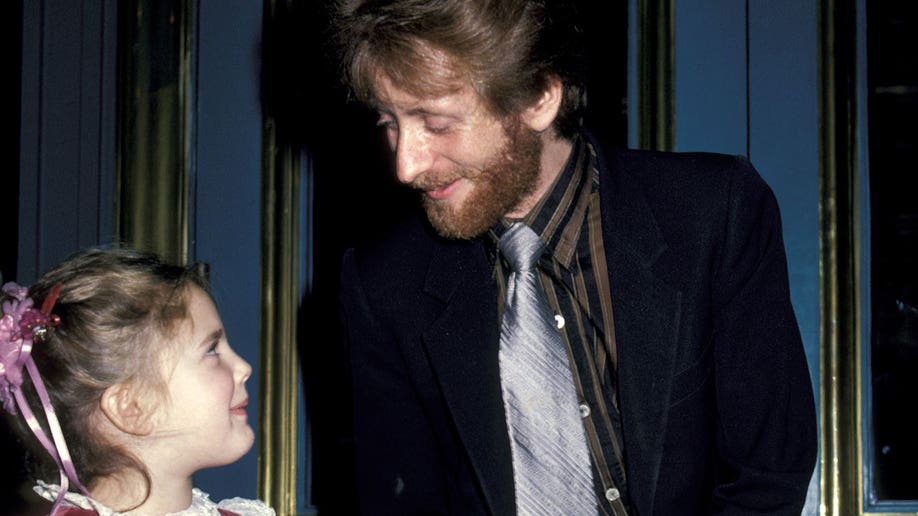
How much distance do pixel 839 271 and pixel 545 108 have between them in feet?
3.19

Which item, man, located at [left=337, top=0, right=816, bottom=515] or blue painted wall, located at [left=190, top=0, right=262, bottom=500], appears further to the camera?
blue painted wall, located at [left=190, top=0, right=262, bottom=500]

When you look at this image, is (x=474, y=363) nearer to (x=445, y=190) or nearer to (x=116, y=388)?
(x=445, y=190)

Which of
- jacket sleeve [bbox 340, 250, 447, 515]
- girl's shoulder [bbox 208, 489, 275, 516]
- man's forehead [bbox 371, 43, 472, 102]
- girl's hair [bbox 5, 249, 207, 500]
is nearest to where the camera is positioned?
man's forehead [bbox 371, 43, 472, 102]

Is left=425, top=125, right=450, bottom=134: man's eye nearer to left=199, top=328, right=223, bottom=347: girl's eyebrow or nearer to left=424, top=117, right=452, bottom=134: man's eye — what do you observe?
left=424, top=117, right=452, bottom=134: man's eye

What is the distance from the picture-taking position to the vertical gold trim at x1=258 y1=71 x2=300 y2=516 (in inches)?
91.2

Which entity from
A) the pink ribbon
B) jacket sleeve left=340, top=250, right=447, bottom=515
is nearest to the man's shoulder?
jacket sleeve left=340, top=250, right=447, bottom=515

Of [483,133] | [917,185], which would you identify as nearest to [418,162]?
[483,133]

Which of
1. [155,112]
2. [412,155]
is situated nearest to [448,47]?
[412,155]

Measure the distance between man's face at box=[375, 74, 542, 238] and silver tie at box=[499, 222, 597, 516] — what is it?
0.43 ft

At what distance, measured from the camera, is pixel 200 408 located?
168 centimetres

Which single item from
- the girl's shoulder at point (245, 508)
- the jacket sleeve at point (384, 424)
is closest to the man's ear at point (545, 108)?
the jacket sleeve at point (384, 424)

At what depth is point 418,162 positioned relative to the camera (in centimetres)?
156

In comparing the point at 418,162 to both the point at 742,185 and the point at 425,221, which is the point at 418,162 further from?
the point at 742,185

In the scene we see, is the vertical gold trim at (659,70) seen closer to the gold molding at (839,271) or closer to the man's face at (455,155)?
the gold molding at (839,271)
